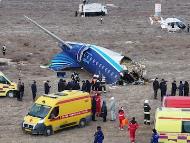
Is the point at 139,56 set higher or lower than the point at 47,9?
lower

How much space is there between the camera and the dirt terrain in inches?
1088

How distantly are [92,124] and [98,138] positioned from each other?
446 centimetres

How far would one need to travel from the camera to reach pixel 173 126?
79.0 ft

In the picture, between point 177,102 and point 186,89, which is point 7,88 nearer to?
point 186,89

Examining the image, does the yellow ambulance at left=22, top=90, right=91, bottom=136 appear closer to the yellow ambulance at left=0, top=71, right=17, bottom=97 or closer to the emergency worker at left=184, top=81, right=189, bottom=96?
the yellow ambulance at left=0, top=71, right=17, bottom=97

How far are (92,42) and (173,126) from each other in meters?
29.9

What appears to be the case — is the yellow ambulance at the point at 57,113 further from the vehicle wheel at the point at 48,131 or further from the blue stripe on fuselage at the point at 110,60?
the blue stripe on fuselage at the point at 110,60

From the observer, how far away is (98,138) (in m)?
24.1

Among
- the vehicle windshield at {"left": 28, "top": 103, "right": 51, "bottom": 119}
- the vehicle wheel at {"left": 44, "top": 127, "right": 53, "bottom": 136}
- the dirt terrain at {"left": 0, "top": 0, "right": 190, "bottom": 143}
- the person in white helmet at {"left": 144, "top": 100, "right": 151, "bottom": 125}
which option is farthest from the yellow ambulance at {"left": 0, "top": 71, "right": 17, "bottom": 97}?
the person in white helmet at {"left": 144, "top": 100, "right": 151, "bottom": 125}

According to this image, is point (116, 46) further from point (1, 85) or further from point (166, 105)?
point (166, 105)

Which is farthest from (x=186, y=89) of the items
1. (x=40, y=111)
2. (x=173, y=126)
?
(x=40, y=111)

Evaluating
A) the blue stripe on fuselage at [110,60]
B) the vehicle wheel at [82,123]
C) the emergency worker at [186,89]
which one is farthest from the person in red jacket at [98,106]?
the blue stripe on fuselage at [110,60]

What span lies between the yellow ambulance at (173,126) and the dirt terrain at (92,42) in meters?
1.93

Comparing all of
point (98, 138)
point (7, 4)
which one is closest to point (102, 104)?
point (98, 138)
